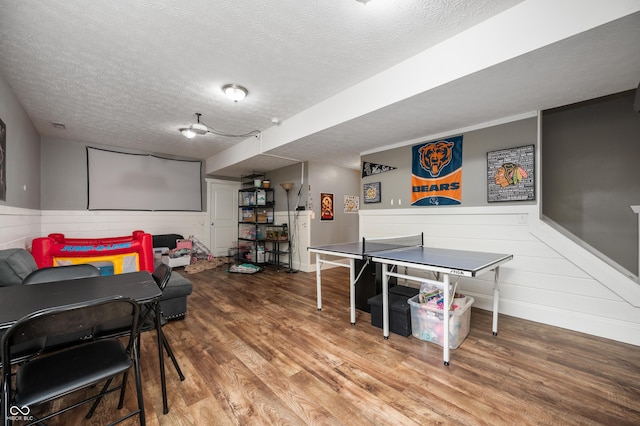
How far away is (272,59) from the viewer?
8.10 feet

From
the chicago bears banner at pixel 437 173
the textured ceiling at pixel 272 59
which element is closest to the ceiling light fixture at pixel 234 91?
the textured ceiling at pixel 272 59

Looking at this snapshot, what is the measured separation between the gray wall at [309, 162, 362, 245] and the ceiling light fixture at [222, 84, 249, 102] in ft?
8.46

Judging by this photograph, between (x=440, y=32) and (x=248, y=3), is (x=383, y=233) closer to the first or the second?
(x=440, y=32)

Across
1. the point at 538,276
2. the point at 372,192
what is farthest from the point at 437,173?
the point at 538,276

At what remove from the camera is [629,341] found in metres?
2.40

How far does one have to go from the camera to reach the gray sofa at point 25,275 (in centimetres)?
207

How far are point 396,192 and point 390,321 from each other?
2.17m

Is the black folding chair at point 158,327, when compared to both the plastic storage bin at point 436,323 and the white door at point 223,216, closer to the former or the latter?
the plastic storage bin at point 436,323

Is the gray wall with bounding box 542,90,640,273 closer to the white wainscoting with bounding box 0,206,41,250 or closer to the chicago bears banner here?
the chicago bears banner

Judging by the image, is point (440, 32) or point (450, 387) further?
point (440, 32)

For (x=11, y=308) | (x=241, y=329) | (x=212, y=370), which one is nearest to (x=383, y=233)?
(x=241, y=329)

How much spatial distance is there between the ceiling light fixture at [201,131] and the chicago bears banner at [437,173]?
273 cm

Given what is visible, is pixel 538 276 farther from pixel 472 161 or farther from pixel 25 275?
pixel 25 275

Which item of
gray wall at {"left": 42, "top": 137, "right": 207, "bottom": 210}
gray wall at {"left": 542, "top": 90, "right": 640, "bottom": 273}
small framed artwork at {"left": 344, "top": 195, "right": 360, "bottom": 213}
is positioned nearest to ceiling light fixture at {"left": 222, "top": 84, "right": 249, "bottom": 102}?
gray wall at {"left": 542, "top": 90, "right": 640, "bottom": 273}
